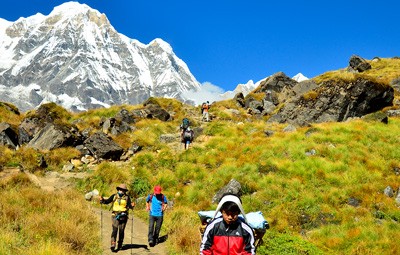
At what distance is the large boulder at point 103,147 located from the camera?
23031 mm

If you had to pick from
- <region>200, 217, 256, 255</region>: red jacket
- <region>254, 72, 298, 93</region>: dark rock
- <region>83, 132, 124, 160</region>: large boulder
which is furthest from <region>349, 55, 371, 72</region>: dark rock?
<region>200, 217, 256, 255</region>: red jacket

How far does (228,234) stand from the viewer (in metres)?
5.32

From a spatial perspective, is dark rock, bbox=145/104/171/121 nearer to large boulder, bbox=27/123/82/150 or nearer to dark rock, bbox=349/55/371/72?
large boulder, bbox=27/123/82/150

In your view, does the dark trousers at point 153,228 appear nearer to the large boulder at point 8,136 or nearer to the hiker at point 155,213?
the hiker at point 155,213

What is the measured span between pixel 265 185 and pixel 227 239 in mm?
11332

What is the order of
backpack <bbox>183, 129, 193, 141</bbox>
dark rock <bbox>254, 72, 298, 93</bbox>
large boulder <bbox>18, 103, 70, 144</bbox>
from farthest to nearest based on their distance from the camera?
1. dark rock <bbox>254, 72, 298, 93</bbox>
2. large boulder <bbox>18, 103, 70, 144</bbox>
3. backpack <bbox>183, 129, 193, 141</bbox>

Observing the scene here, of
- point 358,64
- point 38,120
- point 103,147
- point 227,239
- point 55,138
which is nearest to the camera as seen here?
point 227,239

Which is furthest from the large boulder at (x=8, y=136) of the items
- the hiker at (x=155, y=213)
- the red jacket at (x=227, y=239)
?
the red jacket at (x=227, y=239)

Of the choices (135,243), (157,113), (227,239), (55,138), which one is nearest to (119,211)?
(135,243)

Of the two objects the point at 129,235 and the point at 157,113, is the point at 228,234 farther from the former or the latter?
the point at 157,113

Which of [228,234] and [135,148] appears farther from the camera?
[135,148]

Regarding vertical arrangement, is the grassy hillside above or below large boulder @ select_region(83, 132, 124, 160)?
below

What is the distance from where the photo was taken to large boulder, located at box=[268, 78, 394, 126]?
2742 cm

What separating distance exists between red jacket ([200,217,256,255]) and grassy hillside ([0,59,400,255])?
454 centimetres
